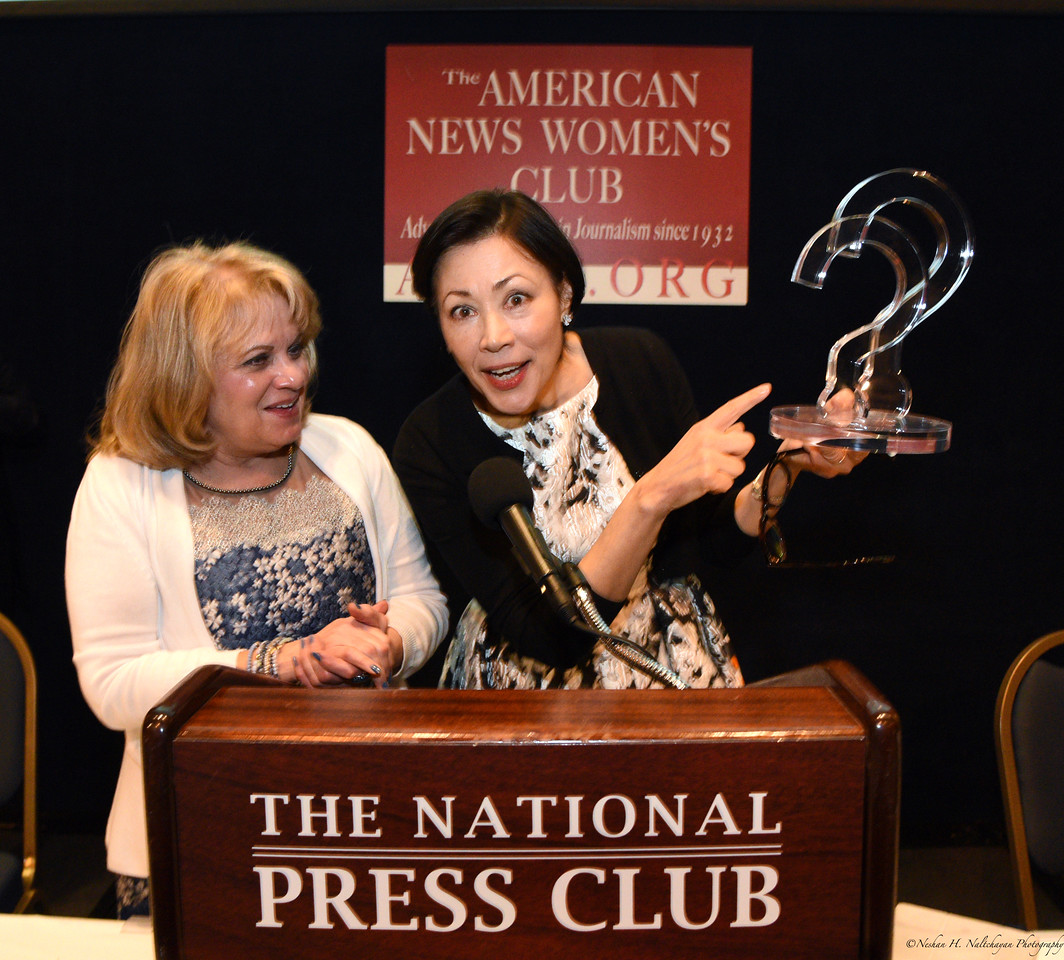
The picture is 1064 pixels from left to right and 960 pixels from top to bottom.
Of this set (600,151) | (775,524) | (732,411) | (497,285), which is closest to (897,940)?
(775,524)

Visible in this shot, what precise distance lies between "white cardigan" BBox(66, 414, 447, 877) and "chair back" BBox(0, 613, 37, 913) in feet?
1.47

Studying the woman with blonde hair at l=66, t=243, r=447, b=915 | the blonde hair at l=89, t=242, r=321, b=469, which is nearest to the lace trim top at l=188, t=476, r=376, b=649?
the woman with blonde hair at l=66, t=243, r=447, b=915

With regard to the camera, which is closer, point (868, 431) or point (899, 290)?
point (868, 431)

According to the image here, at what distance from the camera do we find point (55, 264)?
2797 millimetres

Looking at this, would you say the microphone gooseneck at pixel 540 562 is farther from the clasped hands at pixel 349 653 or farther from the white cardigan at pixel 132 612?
the white cardigan at pixel 132 612

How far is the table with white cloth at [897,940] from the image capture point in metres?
1.05

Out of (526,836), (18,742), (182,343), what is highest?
(182,343)

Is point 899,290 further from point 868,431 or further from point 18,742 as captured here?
point 18,742

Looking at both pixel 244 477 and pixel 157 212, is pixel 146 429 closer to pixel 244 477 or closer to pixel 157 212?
pixel 244 477

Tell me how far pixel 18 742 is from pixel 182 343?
0.96 metres

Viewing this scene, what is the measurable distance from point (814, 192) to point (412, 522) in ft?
5.33

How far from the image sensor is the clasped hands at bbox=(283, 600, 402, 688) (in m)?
1.33

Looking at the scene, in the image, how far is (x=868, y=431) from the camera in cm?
112

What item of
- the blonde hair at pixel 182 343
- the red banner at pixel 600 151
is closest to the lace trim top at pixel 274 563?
the blonde hair at pixel 182 343
